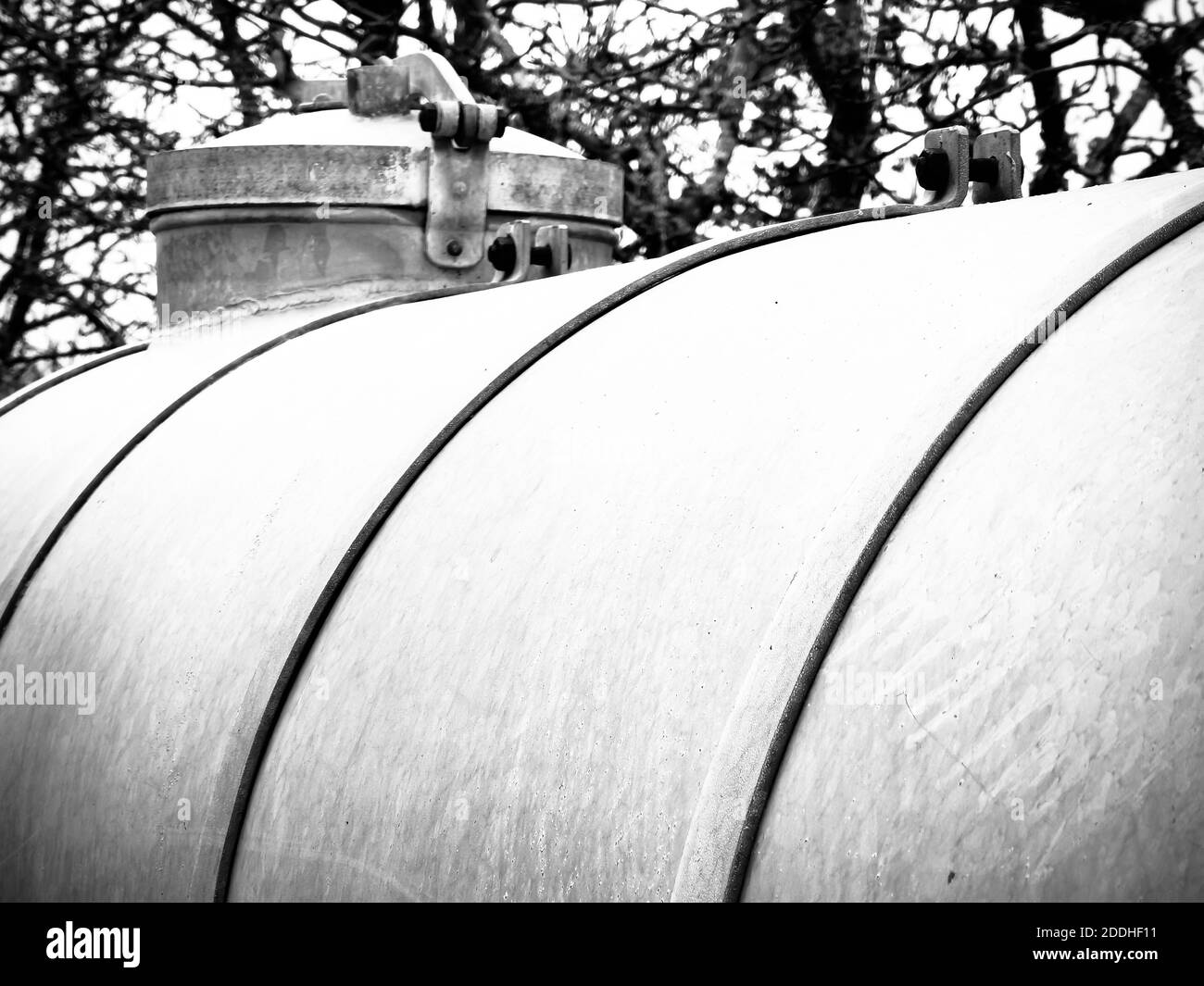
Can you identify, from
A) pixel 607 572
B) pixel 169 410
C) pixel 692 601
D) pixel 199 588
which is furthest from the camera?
pixel 169 410

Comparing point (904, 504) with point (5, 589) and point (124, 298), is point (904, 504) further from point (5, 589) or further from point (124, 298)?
point (124, 298)

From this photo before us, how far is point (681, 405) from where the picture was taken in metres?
2.09

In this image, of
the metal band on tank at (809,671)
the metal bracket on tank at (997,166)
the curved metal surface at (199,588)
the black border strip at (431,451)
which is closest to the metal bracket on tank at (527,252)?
the curved metal surface at (199,588)

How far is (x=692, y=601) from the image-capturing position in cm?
179

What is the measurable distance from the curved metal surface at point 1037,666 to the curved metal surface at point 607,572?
0.12 metres

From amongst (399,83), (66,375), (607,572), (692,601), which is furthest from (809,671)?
(66,375)

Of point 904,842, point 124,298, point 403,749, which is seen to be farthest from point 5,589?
point 124,298

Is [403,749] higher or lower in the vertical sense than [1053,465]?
lower

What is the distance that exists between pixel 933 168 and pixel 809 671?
146cm

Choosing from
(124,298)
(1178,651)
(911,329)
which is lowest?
(1178,651)

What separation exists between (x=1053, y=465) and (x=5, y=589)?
2.60m

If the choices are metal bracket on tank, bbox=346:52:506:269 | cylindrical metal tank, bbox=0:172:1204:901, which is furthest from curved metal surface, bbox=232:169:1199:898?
metal bracket on tank, bbox=346:52:506:269

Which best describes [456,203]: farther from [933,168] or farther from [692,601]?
[692,601]
